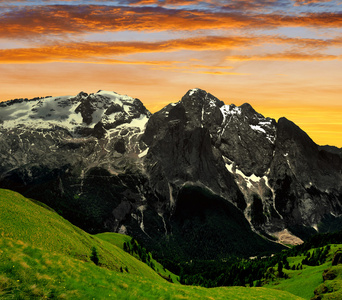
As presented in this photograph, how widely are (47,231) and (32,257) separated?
1536 inches

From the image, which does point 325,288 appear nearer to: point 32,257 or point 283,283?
point 283,283

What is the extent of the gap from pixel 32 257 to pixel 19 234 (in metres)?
30.2

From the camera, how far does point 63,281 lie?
48125mm

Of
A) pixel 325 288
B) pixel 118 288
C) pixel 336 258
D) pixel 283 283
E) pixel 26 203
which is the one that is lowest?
pixel 283 283

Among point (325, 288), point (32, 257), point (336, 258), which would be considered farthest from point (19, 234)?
point (336, 258)

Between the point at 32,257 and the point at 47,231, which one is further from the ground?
the point at 32,257

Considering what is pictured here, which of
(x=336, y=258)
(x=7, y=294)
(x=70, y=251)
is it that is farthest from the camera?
(x=336, y=258)

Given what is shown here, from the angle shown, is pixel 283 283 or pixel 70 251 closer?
pixel 70 251

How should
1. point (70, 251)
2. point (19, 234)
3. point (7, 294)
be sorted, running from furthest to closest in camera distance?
point (70, 251) → point (19, 234) → point (7, 294)

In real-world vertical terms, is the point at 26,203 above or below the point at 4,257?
below

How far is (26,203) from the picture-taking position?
11369cm

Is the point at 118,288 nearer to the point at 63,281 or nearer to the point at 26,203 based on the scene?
the point at 63,281

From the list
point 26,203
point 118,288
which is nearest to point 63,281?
point 118,288

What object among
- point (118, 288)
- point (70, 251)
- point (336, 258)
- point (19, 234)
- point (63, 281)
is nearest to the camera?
point (63, 281)
